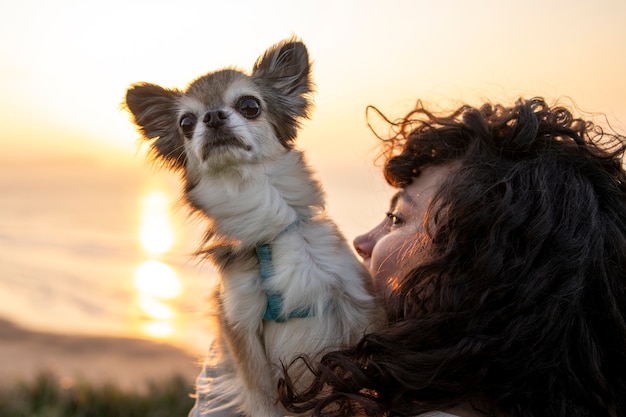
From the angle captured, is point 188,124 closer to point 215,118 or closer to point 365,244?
point 215,118

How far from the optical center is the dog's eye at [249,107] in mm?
3420

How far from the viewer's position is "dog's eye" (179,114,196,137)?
3442mm

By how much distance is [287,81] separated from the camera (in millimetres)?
3682

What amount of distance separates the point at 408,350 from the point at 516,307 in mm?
395

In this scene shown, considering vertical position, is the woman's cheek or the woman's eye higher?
the woman's eye

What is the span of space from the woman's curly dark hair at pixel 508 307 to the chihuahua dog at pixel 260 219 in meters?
0.43

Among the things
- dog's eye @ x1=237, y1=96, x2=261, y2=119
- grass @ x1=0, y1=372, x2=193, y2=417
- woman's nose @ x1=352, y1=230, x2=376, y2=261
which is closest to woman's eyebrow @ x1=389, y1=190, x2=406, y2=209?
woman's nose @ x1=352, y1=230, x2=376, y2=261

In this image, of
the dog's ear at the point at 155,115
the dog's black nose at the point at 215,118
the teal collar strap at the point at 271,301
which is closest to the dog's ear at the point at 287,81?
the dog's black nose at the point at 215,118

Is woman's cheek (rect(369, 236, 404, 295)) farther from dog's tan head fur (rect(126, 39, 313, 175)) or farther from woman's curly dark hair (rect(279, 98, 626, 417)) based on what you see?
dog's tan head fur (rect(126, 39, 313, 175))

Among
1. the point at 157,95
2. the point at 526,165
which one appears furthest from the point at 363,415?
the point at 157,95

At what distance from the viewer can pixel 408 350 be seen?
91.6 inches

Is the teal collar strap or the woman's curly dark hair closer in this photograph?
the woman's curly dark hair

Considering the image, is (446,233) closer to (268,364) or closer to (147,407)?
(268,364)

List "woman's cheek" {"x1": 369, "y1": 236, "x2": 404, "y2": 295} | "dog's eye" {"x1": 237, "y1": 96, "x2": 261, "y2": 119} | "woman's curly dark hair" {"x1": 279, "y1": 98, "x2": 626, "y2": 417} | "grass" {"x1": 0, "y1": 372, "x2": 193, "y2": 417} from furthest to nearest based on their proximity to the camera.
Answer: "grass" {"x1": 0, "y1": 372, "x2": 193, "y2": 417}
"dog's eye" {"x1": 237, "y1": 96, "x2": 261, "y2": 119}
"woman's cheek" {"x1": 369, "y1": 236, "x2": 404, "y2": 295}
"woman's curly dark hair" {"x1": 279, "y1": 98, "x2": 626, "y2": 417}
